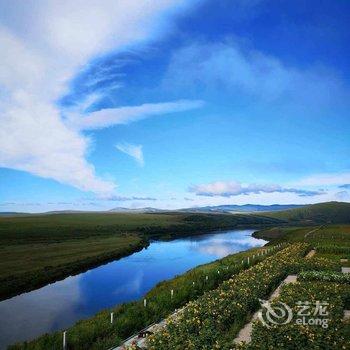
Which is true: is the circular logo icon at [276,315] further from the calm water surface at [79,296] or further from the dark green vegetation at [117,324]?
the calm water surface at [79,296]

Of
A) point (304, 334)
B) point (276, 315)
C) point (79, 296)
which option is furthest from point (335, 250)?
point (304, 334)

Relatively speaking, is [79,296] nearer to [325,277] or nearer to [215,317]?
[325,277]

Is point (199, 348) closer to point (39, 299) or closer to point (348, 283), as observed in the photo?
point (348, 283)
